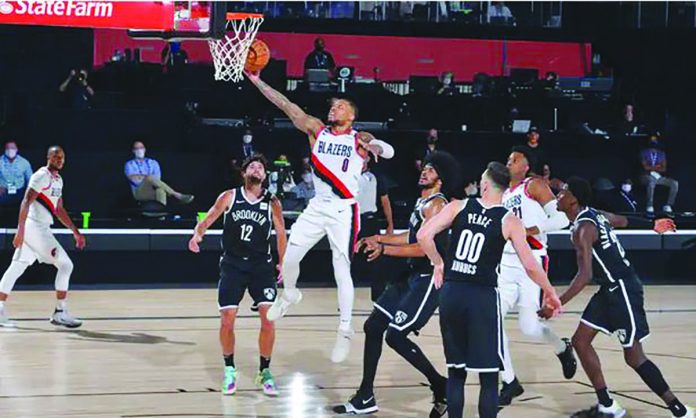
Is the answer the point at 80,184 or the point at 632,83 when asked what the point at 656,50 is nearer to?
the point at 632,83

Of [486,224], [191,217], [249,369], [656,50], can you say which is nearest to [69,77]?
[191,217]

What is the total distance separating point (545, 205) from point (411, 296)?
1879 millimetres

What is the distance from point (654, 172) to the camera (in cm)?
2184

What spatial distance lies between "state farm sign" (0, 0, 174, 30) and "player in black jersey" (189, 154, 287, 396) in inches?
58.6

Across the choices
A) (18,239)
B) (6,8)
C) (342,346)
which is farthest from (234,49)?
(18,239)

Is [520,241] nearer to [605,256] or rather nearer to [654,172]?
[605,256]

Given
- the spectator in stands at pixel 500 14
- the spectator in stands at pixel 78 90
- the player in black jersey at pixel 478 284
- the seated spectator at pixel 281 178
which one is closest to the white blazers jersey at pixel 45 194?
the seated spectator at pixel 281 178

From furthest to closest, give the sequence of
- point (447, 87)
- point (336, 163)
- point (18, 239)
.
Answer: point (447, 87), point (18, 239), point (336, 163)

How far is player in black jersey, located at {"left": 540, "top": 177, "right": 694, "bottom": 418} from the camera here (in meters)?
9.09

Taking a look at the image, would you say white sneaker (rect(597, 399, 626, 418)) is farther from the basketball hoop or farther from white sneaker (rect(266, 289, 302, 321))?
the basketball hoop

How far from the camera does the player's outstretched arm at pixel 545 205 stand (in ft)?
34.1

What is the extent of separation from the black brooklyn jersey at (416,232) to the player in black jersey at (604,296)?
37.2 inches

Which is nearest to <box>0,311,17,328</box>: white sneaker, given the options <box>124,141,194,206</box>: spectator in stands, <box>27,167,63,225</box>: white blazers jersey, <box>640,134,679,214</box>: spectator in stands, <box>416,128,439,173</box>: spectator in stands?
<box>27,167,63,225</box>: white blazers jersey

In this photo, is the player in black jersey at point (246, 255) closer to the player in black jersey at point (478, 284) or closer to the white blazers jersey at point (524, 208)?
the white blazers jersey at point (524, 208)
